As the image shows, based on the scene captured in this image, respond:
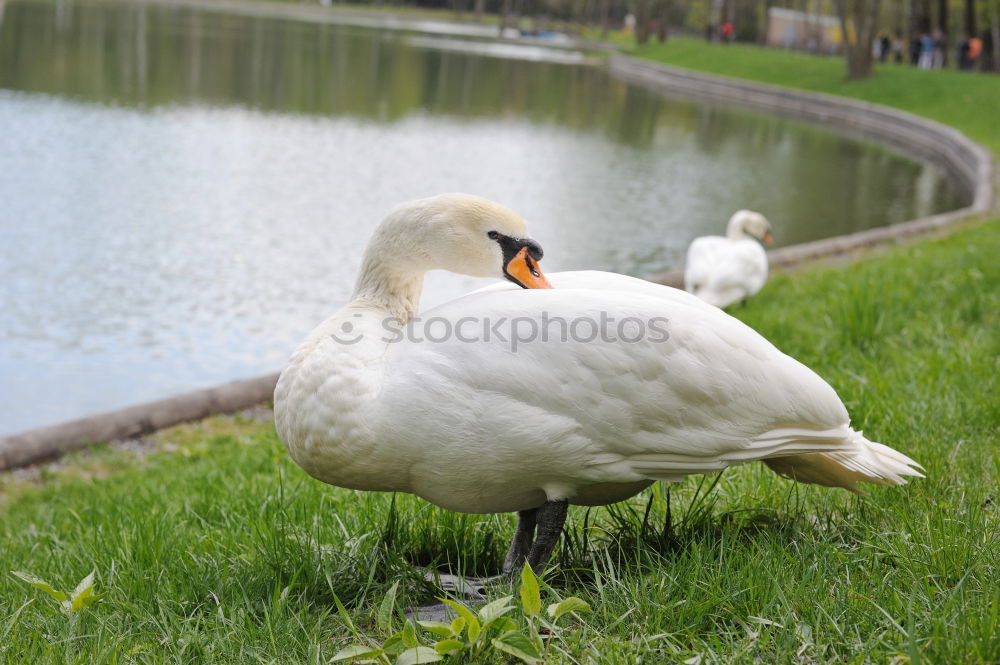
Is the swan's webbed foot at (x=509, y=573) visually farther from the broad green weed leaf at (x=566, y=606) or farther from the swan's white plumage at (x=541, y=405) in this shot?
the broad green weed leaf at (x=566, y=606)

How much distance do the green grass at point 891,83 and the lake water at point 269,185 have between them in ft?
11.0

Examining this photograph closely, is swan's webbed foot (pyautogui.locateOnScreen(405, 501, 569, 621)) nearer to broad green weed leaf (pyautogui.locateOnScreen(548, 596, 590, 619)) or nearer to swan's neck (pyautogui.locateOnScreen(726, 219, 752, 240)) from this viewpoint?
broad green weed leaf (pyautogui.locateOnScreen(548, 596, 590, 619))

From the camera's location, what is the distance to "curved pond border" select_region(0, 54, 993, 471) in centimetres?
607

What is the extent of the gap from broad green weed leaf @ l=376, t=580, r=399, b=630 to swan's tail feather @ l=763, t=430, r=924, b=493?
1201 mm

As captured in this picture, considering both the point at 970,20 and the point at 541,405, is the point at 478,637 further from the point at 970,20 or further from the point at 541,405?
the point at 970,20

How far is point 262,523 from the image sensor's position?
3.43 meters

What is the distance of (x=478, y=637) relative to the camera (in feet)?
8.14

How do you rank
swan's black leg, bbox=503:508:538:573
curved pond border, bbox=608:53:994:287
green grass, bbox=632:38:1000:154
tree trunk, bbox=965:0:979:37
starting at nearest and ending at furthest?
swan's black leg, bbox=503:508:538:573, curved pond border, bbox=608:53:994:287, green grass, bbox=632:38:1000:154, tree trunk, bbox=965:0:979:37

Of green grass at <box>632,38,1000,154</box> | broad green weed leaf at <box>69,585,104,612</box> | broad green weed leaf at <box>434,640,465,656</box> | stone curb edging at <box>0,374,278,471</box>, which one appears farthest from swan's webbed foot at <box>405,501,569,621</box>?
green grass at <box>632,38,1000,154</box>

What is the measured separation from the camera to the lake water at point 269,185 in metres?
8.56

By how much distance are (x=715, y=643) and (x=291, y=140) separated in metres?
17.3

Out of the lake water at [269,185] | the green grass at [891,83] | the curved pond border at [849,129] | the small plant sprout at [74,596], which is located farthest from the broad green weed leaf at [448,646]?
the green grass at [891,83]

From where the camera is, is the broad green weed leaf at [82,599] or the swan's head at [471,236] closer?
the broad green weed leaf at [82,599]

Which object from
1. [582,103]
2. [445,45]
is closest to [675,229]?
[582,103]
